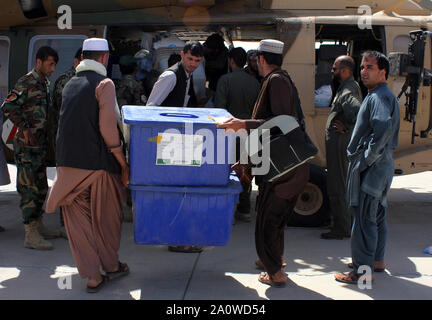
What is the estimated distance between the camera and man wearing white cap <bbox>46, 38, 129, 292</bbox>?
3941 mm

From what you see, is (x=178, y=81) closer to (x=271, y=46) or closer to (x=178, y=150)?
(x=271, y=46)

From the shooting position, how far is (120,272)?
4.43 metres

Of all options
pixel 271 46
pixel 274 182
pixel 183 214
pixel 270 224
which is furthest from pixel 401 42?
pixel 183 214

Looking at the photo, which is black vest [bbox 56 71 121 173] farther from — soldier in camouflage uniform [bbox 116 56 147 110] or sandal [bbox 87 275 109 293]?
soldier in camouflage uniform [bbox 116 56 147 110]

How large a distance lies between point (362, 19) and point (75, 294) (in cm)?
432

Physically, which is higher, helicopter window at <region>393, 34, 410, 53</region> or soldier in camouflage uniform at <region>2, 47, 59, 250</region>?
helicopter window at <region>393, 34, 410, 53</region>

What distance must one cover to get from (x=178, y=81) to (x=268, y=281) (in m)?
2.09

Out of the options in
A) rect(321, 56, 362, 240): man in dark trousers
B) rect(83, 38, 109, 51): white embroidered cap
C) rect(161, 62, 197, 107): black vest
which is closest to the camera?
rect(83, 38, 109, 51): white embroidered cap

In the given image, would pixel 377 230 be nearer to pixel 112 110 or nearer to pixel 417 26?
pixel 112 110

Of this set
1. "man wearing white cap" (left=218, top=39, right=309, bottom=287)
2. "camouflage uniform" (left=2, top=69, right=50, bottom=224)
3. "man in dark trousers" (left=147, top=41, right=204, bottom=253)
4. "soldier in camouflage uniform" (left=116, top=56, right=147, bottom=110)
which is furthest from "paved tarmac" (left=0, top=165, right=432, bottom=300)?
"soldier in camouflage uniform" (left=116, top=56, right=147, bottom=110)

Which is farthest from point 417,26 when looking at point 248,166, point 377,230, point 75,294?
point 75,294

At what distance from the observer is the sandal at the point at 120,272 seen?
171 inches

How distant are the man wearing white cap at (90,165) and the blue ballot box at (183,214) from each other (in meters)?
0.27

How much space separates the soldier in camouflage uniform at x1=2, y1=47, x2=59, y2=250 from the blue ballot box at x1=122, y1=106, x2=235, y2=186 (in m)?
1.70
